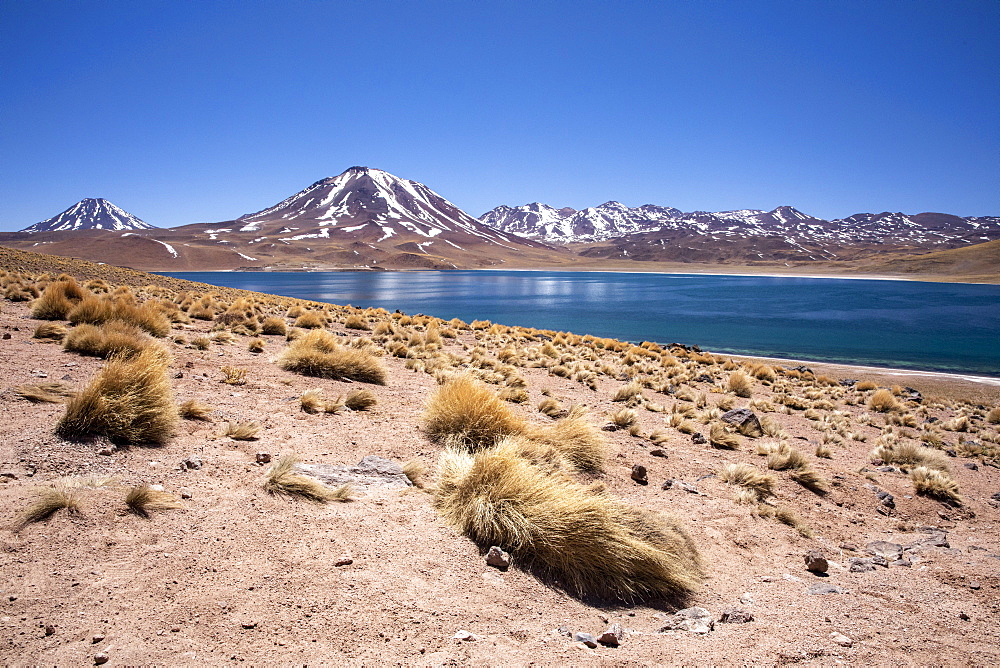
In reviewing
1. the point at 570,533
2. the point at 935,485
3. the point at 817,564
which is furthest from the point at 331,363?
the point at 935,485

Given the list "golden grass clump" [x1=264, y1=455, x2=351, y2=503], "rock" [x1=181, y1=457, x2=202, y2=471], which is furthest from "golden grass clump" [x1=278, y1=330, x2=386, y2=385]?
"golden grass clump" [x1=264, y1=455, x2=351, y2=503]

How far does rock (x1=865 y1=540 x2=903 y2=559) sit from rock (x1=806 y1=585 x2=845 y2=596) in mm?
1359

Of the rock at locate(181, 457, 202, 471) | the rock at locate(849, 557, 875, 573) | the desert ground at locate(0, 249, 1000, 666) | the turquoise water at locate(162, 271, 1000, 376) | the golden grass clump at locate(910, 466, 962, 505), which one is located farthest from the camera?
the turquoise water at locate(162, 271, 1000, 376)

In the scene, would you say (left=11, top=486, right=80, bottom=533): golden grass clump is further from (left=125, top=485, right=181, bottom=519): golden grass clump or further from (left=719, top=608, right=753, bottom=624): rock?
(left=719, top=608, right=753, bottom=624): rock

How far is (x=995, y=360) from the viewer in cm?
2642

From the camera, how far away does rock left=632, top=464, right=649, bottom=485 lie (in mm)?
5945

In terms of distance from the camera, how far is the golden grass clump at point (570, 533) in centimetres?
368

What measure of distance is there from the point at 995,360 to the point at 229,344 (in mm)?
35904

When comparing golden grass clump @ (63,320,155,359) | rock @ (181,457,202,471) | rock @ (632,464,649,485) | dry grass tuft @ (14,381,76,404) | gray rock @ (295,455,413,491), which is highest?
golden grass clump @ (63,320,155,359)

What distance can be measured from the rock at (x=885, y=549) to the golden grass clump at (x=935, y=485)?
2.32 meters

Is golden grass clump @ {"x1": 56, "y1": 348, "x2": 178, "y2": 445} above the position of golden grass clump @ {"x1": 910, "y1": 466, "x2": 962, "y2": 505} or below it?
above

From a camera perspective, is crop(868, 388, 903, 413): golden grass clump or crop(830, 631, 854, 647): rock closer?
crop(830, 631, 854, 647): rock

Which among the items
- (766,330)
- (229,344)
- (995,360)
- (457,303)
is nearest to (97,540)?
(229,344)

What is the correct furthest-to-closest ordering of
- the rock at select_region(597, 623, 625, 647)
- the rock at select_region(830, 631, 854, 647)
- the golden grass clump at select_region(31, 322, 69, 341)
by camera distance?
the golden grass clump at select_region(31, 322, 69, 341) → the rock at select_region(830, 631, 854, 647) → the rock at select_region(597, 623, 625, 647)
